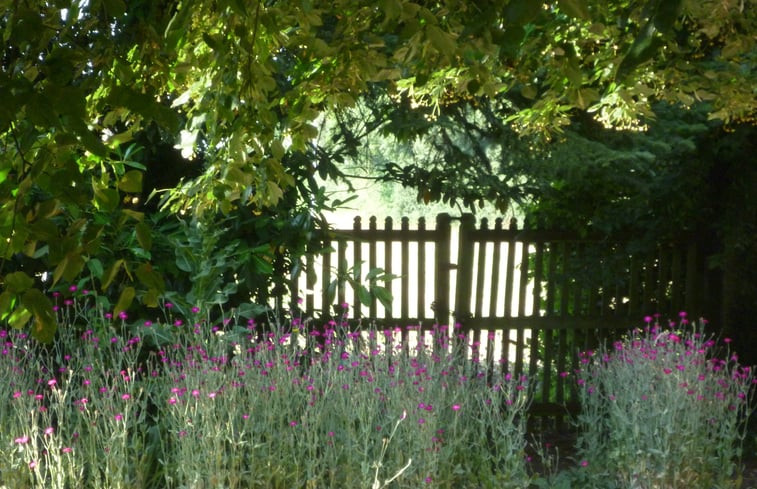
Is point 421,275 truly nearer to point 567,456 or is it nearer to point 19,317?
point 567,456

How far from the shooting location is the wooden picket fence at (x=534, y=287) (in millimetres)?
7074

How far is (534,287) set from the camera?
7.43 metres

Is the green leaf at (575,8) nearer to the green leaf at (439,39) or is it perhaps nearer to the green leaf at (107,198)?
the green leaf at (439,39)

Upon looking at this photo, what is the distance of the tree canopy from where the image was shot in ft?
5.92

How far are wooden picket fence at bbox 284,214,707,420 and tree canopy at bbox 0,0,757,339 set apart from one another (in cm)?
113

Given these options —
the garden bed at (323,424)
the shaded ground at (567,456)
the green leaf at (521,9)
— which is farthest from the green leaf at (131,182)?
the shaded ground at (567,456)

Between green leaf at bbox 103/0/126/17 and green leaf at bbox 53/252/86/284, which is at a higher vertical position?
green leaf at bbox 103/0/126/17

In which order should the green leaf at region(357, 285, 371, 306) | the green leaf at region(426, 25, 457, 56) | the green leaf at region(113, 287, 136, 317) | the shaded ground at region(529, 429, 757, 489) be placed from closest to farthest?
the green leaf at region(113, 287, 136, 317) → the green leaf at region(426, 25, 457, 56) → the green leaf at region(357, 285, 371, 306) → the shaded ground at region(529, 429, 757, 489)

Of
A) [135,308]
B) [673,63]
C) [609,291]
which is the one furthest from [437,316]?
[673,63]

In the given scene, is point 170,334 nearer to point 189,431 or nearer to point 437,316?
point 189,431

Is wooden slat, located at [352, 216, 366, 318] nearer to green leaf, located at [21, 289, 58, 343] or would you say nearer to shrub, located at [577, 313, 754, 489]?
shrub, located at [577, 313, 754, 489]

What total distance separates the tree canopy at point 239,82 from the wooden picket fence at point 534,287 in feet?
3.70

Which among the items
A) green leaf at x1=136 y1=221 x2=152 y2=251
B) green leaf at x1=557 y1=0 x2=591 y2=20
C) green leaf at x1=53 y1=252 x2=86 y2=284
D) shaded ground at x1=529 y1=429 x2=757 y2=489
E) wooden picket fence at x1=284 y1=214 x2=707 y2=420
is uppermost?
green leaf at x1=557 y1=0 x2=591 y2=20

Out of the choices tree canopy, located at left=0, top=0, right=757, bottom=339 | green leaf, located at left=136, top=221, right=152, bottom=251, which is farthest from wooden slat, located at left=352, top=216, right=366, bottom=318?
green leaf, located at left=136, top=221, right=152, bottom=251
